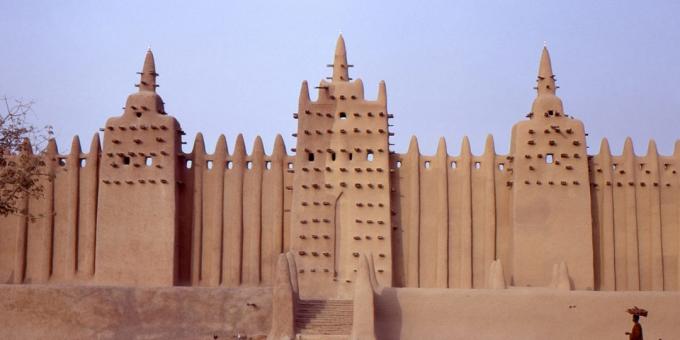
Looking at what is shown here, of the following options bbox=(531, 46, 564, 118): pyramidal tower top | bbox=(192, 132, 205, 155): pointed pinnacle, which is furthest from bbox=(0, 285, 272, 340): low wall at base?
bbox=(531, 46, 564, 118): pyramidal tower top

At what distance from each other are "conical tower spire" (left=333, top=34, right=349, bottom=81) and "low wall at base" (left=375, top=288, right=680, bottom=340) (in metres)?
10.3

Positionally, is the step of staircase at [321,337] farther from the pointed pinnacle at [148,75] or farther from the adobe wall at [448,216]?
the pointed pinnacle at [148,75]

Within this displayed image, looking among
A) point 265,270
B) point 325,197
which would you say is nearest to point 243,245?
point 265,270

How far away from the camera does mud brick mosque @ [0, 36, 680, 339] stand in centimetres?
2956

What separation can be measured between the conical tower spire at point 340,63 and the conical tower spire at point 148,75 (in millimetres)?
5571

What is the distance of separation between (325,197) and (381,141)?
2.29 metres

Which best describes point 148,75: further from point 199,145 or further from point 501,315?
point 501,315

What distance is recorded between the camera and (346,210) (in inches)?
1174

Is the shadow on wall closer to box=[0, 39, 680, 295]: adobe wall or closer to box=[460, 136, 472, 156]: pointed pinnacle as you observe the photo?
box=[0, 39, 680, 295]: adobe wall

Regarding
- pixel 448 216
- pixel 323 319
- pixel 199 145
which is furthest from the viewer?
pixel 199 145

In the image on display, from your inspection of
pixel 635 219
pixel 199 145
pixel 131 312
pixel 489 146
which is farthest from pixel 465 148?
pixel 131 312

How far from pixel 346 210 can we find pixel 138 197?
610 cm

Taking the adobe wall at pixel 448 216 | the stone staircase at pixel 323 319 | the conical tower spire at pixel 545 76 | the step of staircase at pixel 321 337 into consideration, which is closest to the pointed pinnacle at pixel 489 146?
the adobe wall at pixel 448 216

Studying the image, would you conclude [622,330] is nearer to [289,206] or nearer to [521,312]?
[521,312]
